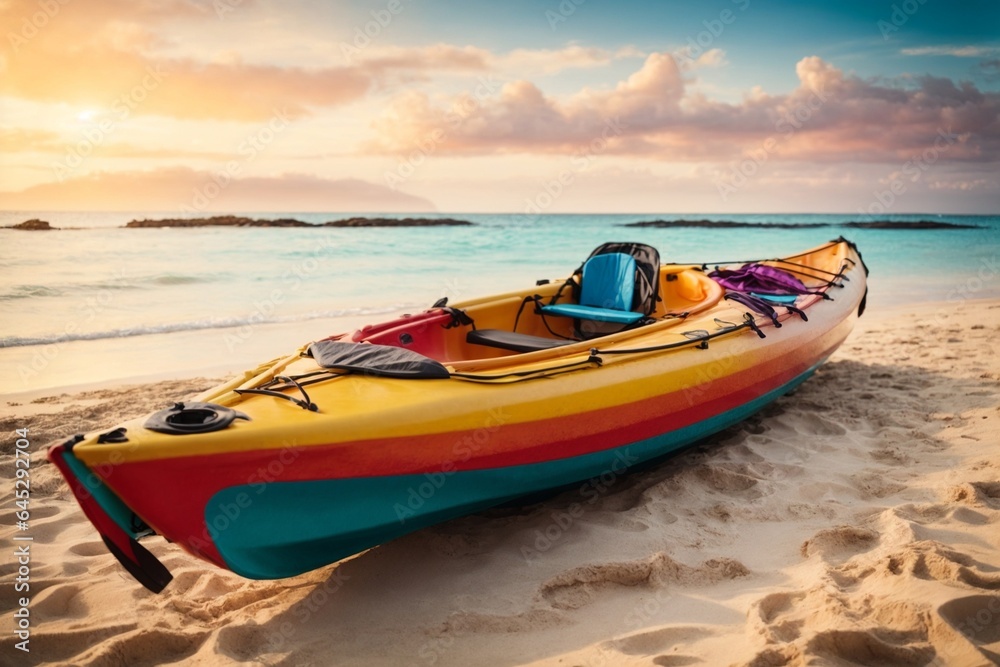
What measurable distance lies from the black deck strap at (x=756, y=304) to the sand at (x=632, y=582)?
1029 mm

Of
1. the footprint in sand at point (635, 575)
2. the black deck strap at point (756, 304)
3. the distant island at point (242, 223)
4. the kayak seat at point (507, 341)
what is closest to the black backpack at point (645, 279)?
the black deck strap at point (756, 304)

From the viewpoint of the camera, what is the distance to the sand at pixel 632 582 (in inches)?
99.4

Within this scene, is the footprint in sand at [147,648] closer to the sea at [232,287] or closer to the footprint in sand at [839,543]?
the footprint in sand at [839,543]

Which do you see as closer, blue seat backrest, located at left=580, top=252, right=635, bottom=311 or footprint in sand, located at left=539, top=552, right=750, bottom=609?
footprint in sand, located at left=539, top=552, right=750, bottom=609

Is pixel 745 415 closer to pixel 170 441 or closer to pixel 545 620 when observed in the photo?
pixel 545 620

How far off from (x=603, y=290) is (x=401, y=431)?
322 cm

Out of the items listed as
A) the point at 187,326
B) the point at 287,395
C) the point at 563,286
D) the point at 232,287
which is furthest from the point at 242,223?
the point at 287,395

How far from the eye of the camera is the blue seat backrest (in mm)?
5520

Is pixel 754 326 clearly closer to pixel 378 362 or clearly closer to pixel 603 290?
pixel 603 290

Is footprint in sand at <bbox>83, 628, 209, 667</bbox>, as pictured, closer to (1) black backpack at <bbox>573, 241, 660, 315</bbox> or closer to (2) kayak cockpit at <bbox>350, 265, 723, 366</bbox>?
(2) kayak cockpit at <bbox>350, 265, 723, 366</bbox>

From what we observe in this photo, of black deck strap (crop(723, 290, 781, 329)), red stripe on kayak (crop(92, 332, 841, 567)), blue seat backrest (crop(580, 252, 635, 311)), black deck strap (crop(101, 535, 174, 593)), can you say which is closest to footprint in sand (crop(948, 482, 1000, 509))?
red stripe on kayak (crop(92, 332, 841, 567))

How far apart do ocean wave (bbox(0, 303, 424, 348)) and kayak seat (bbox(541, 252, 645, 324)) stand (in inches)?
219

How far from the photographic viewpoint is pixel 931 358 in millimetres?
6816

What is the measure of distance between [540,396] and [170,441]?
1.71 meters
